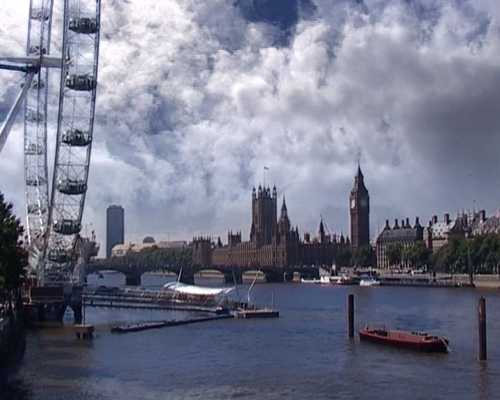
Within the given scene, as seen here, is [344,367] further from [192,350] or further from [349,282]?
[349,282]

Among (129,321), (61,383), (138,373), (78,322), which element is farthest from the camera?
(129,321)

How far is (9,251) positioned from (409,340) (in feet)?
80.6

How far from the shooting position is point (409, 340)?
53.9 m

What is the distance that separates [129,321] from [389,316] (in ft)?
79.2

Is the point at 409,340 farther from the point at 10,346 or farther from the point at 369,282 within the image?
the point at 369,282

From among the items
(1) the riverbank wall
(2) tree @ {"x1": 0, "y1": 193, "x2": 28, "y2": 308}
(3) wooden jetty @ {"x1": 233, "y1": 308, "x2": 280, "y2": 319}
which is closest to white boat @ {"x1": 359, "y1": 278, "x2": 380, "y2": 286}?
(3) wooden jetty @ {"x1": 233, "y1": 308, "x2": 280, "y2": 319}

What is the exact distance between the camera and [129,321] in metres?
77.9

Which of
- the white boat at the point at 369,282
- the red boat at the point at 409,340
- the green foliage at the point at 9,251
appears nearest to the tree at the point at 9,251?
the green foliage at the point at 9,251

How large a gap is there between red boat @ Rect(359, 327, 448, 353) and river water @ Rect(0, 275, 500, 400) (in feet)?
3.31

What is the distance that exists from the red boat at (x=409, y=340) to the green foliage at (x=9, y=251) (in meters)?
22.9

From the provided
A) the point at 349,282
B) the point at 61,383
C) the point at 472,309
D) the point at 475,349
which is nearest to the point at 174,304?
the point at 472,309

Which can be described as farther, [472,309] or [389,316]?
[472,309]

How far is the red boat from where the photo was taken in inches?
2052

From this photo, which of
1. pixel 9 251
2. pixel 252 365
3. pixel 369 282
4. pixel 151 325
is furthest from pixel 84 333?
pixel 369 282
